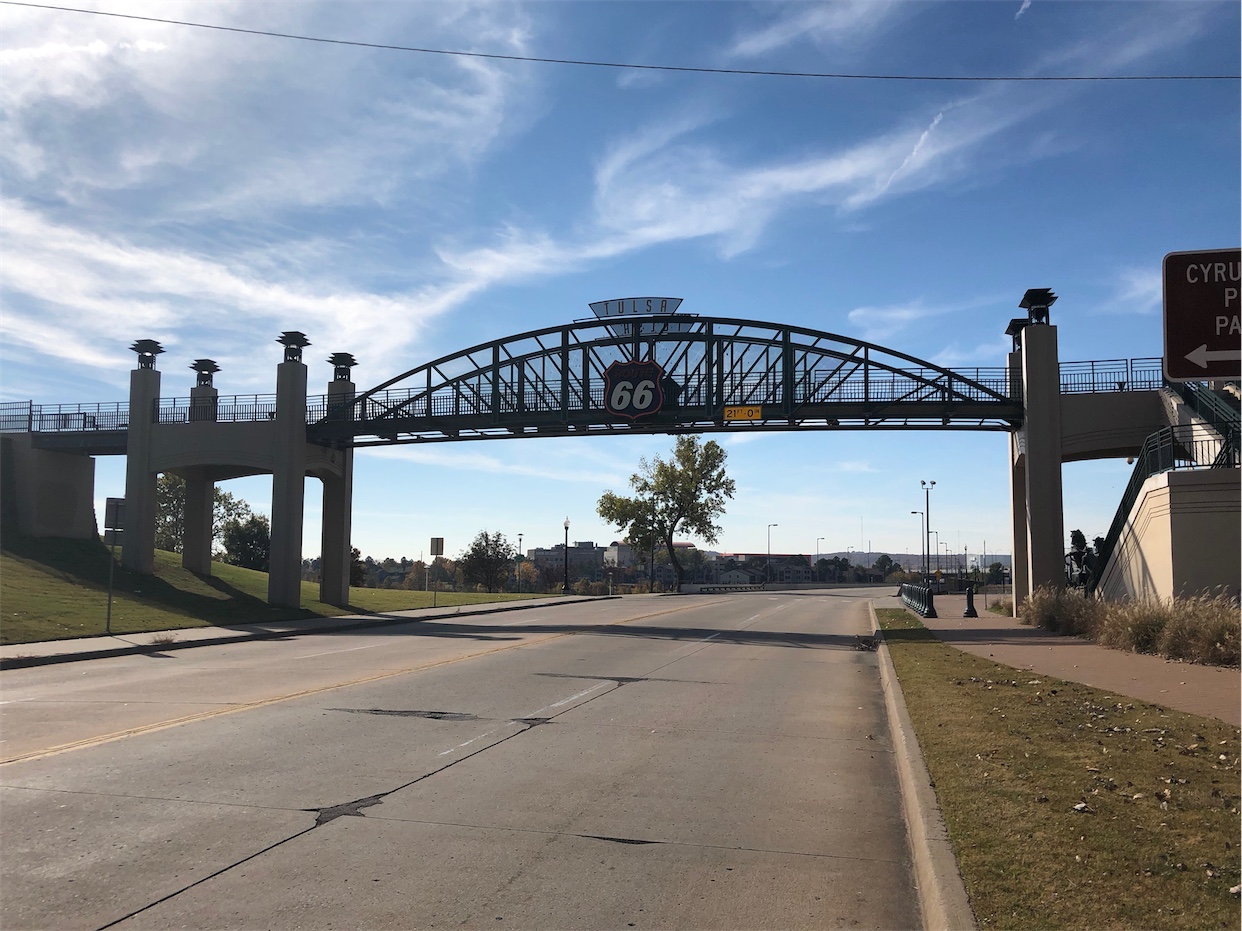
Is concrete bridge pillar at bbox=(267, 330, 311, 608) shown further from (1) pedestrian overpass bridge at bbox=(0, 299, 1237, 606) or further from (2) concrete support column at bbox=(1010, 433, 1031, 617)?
(2) concrete support column at bbox=(1010, 433, 1031, 617)

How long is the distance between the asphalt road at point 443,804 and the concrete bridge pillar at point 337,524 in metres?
23.4

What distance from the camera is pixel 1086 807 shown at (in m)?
6.56

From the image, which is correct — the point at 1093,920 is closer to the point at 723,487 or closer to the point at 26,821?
the point at 26,821

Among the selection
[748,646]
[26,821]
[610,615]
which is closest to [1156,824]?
[26,821]

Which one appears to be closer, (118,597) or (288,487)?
(118,597)

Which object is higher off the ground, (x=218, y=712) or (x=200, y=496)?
(x=200, y=496)

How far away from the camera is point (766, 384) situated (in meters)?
34.1

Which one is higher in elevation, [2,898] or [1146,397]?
[1146,397]

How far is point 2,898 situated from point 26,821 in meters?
1.60

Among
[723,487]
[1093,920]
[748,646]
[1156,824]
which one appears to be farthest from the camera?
[723,487]

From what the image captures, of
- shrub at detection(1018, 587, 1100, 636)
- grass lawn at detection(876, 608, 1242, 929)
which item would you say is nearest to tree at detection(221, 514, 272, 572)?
shrub at detection(1018, 587, 1100, 636)

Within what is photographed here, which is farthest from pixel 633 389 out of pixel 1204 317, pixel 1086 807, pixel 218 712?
pixel 1204 317

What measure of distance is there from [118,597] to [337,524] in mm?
10314

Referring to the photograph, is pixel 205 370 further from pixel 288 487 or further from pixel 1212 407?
pixel 1212 407
